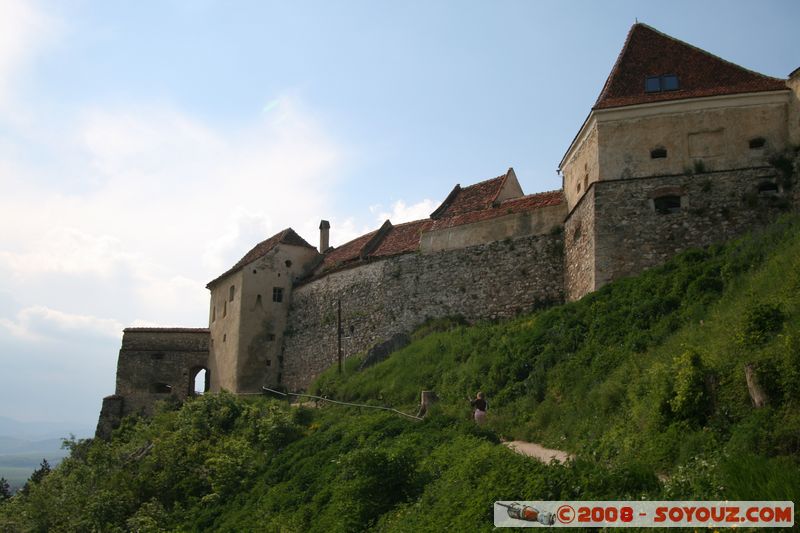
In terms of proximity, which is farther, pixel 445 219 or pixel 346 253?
pixel 346 253

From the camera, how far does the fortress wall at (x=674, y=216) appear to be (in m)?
23.7

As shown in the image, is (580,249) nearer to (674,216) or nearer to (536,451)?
(674,216)

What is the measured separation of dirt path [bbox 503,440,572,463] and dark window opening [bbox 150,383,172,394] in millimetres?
28067

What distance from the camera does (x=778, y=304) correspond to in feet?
48.6

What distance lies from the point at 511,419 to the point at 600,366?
260cm

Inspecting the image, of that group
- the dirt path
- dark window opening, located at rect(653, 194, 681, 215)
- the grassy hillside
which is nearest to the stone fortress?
dark window opening, located at rect(653, 194, 681, 215)

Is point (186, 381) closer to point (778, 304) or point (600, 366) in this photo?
point (600, 366)

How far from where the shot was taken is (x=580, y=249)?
86.2 feet

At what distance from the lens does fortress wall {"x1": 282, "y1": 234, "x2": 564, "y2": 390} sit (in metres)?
28.8

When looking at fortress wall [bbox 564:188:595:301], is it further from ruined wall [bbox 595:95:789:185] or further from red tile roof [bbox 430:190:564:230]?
red tile roof [bbox 430:190:564:230]

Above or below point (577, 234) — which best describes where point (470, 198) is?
above

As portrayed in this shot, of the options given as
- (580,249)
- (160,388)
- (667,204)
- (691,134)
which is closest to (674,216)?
(667,204)

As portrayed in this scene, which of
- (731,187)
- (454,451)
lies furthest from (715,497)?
(731,187)

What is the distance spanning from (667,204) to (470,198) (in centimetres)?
1176
